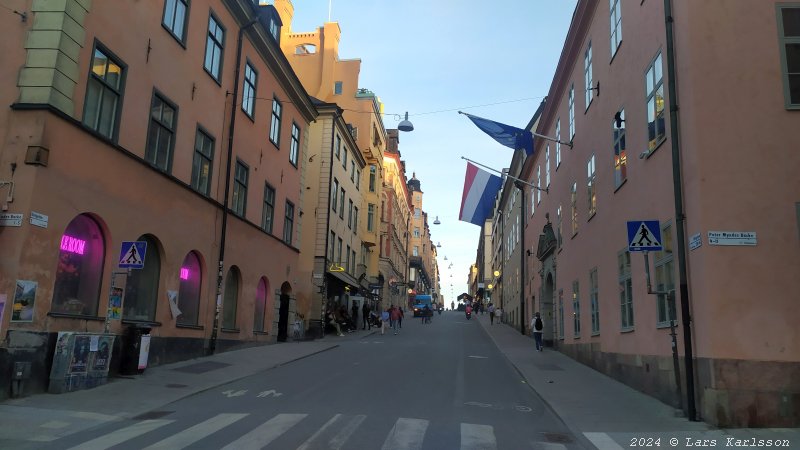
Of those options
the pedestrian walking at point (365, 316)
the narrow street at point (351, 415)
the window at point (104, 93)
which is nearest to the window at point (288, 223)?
the narrow street at point (351, 415)

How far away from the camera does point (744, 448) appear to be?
7918 mm

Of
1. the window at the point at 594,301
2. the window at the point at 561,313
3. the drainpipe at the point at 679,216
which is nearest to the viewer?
the drainpipe at the point at 679,216

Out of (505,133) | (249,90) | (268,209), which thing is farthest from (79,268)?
(505,133)

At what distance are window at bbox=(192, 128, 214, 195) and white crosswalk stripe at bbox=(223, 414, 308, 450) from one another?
375 inches

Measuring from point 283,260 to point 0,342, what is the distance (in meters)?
14.9

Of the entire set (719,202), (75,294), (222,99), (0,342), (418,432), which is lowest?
(418,432)

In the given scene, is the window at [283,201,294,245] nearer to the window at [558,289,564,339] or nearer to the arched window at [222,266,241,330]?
the arched window at [222,266,241,330]

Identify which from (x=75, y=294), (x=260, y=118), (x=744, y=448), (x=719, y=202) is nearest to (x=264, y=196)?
(x=260, y=118)

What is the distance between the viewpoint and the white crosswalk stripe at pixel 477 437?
25.5ft

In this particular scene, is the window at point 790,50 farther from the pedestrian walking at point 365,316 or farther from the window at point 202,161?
the pedestrian walking at point 365,316

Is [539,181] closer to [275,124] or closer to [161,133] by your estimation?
[275,124]

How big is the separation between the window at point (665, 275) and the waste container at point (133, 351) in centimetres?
1068

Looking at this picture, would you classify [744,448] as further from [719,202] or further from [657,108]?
[657,108]

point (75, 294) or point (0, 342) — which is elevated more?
point (75, 294)
